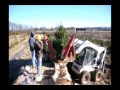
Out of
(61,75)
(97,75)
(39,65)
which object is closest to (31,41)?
(39,65)

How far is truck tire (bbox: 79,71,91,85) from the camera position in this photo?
17.7ft

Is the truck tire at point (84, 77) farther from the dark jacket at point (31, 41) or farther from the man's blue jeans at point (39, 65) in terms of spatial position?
the dark jacket at point (31, 41)

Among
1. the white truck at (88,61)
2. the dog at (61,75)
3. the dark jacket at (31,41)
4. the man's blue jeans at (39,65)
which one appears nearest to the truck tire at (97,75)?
the white truck at (88,61)

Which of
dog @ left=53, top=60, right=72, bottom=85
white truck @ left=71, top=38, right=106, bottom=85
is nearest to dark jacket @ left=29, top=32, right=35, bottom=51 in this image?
dog @ left=53, top=60, right=72, bottom=85

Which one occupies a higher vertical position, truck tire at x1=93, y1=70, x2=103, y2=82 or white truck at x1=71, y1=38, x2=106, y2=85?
white truck at x1=71, y1=38, x2=106, y2=85

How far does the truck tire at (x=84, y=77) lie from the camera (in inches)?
213

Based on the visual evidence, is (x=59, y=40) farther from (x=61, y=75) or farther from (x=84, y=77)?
(x=84, y=77)

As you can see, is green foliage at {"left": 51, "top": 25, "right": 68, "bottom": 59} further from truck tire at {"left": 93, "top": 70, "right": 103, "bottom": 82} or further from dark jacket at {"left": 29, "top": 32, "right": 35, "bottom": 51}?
truck tire at {"left": 93, "top": 70, "right": 103, "bottom": 82}
